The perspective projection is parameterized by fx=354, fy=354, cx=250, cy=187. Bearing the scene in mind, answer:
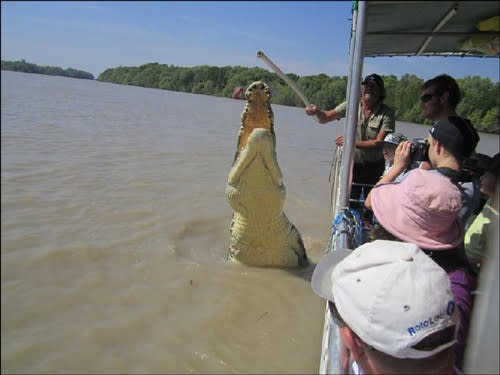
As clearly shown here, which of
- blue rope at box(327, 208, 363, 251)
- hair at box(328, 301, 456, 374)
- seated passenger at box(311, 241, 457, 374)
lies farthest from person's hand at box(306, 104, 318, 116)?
hair at box(328, 301, 456, 374)

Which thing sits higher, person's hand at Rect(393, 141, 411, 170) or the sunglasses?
the sunglasses

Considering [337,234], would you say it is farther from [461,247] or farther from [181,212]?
[181,212]

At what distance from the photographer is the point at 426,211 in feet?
4.78

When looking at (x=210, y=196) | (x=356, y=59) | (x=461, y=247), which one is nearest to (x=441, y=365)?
(x=461, y=247)

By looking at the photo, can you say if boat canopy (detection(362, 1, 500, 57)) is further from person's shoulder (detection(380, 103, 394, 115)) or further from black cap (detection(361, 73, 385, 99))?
person's shoulder (detection(380, 103, 394, 115))

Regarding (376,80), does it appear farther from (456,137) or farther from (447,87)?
(456,137)

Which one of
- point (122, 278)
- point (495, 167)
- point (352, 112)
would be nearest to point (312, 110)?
point (352, 112)

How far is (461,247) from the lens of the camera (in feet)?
5.26

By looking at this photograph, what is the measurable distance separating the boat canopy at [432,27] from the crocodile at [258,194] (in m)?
0.90

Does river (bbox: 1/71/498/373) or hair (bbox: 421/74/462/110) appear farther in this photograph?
hair (bbox: 421/74/462/110)

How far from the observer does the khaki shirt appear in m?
3.15

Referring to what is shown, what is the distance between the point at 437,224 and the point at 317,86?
2595 centimetres

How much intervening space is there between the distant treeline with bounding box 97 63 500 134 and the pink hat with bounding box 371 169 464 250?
11.7 feet

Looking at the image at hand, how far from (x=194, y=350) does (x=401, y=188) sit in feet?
4.91
